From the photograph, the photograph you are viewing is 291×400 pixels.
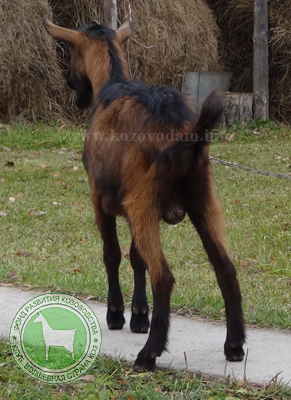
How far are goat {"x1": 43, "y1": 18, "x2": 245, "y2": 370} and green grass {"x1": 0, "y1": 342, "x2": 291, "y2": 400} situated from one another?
134 mm

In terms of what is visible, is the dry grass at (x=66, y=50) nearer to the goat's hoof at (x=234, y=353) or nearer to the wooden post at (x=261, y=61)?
the wooden post at (x=261, y=61)

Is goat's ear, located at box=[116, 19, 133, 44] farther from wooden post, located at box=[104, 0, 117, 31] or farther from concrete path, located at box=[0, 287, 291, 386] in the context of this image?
wooden post, located at box=[104, 0, 117, 31]

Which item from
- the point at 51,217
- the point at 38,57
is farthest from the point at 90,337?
the point at 38,57

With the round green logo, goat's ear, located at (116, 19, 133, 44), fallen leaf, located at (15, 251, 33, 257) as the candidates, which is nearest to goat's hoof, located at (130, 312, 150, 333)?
the round green logo

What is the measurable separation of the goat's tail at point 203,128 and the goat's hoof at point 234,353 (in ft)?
3.89

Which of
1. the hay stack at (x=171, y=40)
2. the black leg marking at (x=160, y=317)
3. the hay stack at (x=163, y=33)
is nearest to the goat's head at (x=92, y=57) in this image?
the black leg marking at (x=160, y=317)

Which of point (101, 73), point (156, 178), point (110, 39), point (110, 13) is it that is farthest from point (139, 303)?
point (110, 13)

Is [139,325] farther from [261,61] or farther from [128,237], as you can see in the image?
[261,61]

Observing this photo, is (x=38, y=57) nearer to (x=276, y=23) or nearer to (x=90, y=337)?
(x=276, y=23)

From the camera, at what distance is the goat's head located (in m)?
4.47

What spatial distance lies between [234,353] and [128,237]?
10.6 ft

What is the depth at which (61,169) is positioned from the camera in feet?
32.6

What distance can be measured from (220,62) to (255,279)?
1100cm

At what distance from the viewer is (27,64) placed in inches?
500
